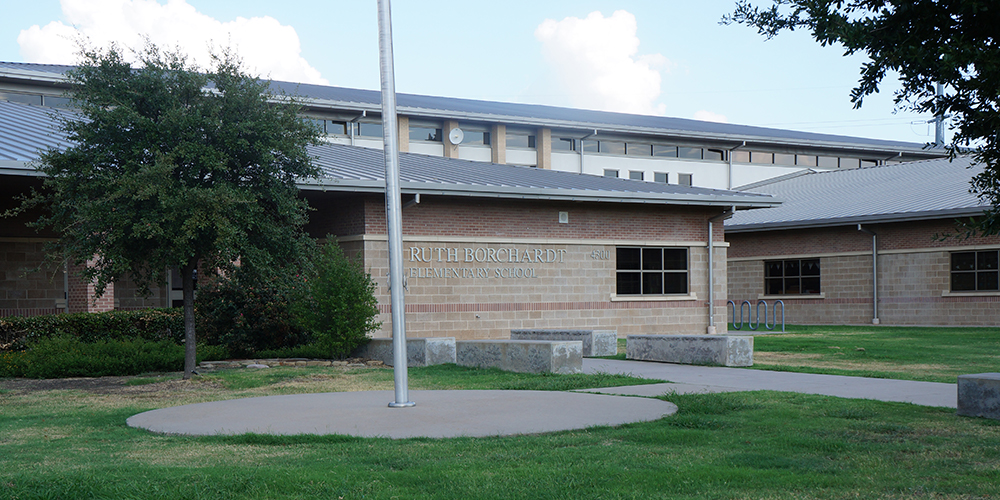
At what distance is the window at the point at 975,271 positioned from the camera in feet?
93.1

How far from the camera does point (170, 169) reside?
12617 millimetres

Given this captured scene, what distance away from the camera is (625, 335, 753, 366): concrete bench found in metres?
15.5

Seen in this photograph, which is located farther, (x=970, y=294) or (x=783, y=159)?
(x=783, y=159)

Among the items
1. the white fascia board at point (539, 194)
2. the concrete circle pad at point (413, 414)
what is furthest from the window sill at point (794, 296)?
the concrete circle pad at point (413, 414)

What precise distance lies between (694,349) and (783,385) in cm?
377

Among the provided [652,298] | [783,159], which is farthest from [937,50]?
[783,159]

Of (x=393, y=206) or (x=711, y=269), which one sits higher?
(x=393, y=206)

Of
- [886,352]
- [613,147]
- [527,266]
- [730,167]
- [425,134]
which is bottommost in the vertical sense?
[886,352]

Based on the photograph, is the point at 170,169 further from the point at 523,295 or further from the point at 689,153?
the point at 689,153

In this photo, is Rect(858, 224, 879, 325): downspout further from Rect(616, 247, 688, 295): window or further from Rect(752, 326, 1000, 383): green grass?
Rect(616, 247, 688, 295): window

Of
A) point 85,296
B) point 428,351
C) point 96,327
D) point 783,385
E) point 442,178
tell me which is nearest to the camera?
point 783,385

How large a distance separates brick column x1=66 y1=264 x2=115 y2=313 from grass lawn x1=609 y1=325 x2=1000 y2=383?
453 inches

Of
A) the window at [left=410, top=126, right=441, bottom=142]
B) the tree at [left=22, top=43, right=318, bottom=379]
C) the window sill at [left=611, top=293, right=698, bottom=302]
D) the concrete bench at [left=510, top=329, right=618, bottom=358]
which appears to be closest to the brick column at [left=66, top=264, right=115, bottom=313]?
the tree at [left=22, top=43, right=318, bottom=379]

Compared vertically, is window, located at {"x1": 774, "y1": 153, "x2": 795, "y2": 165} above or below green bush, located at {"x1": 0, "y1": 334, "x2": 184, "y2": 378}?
above
